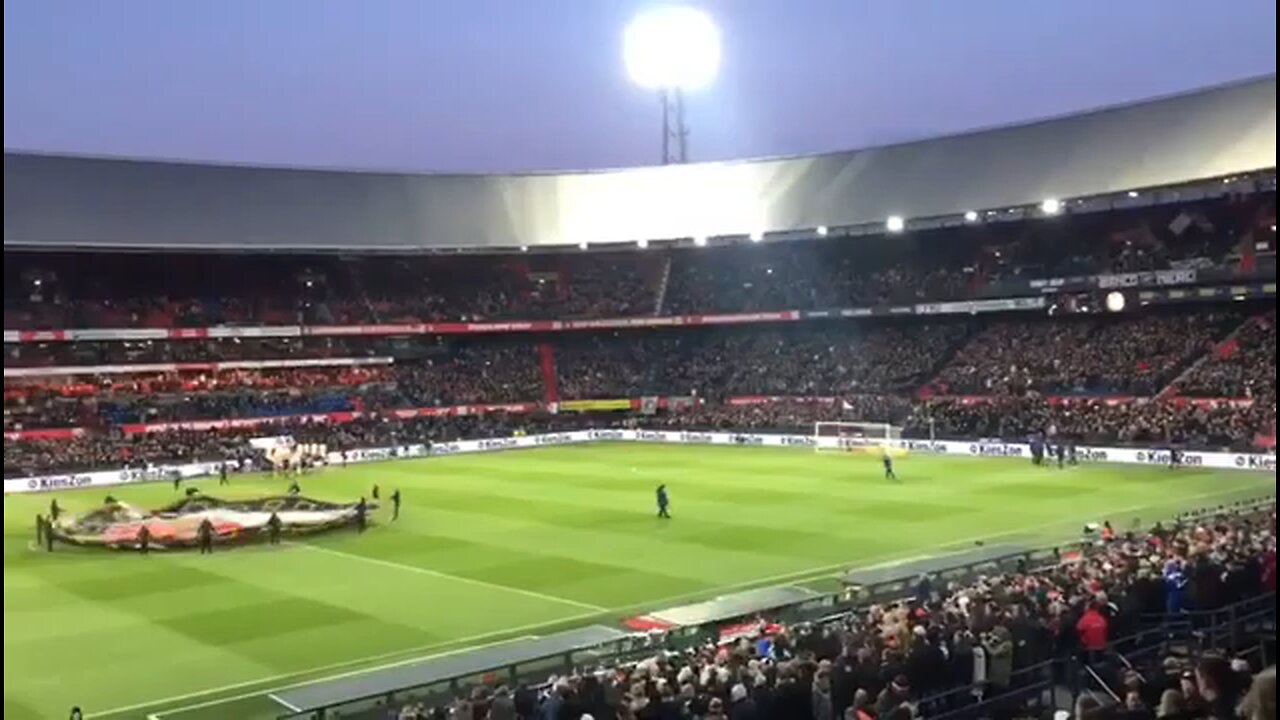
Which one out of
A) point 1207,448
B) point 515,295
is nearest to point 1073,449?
point 1207,448

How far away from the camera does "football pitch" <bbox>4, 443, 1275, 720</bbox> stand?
71.9ft

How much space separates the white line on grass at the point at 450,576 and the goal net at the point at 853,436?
97.2 feet

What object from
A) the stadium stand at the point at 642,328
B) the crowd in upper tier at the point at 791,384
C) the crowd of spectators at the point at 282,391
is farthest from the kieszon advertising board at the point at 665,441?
the crowd of spectators at the point at 282,391

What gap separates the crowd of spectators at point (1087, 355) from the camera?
57.0 m

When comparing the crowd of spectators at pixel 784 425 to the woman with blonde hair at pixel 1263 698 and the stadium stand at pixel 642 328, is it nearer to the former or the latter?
the stadium stand at pixel 642 328

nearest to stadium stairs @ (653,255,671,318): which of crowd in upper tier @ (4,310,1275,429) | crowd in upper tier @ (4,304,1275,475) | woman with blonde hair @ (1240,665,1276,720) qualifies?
crowd in upper tier @ (4,310,1275,429)

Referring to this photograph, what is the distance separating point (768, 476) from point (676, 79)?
32.6 meters

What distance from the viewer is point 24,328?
65938mm

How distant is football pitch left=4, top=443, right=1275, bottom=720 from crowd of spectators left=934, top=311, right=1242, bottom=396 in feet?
31.9

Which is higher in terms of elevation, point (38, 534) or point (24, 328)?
point (24, 328)

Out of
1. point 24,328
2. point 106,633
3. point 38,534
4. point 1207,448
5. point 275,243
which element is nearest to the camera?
point 106,633

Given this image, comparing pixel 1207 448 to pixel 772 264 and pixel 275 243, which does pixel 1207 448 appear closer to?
pixel 772 264

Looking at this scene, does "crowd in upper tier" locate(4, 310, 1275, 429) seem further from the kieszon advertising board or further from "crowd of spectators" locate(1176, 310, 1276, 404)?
the kieszon advertising board

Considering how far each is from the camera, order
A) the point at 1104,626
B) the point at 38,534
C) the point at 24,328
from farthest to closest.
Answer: the point at 24,328, the point at 38,534, the point at 1104,626
